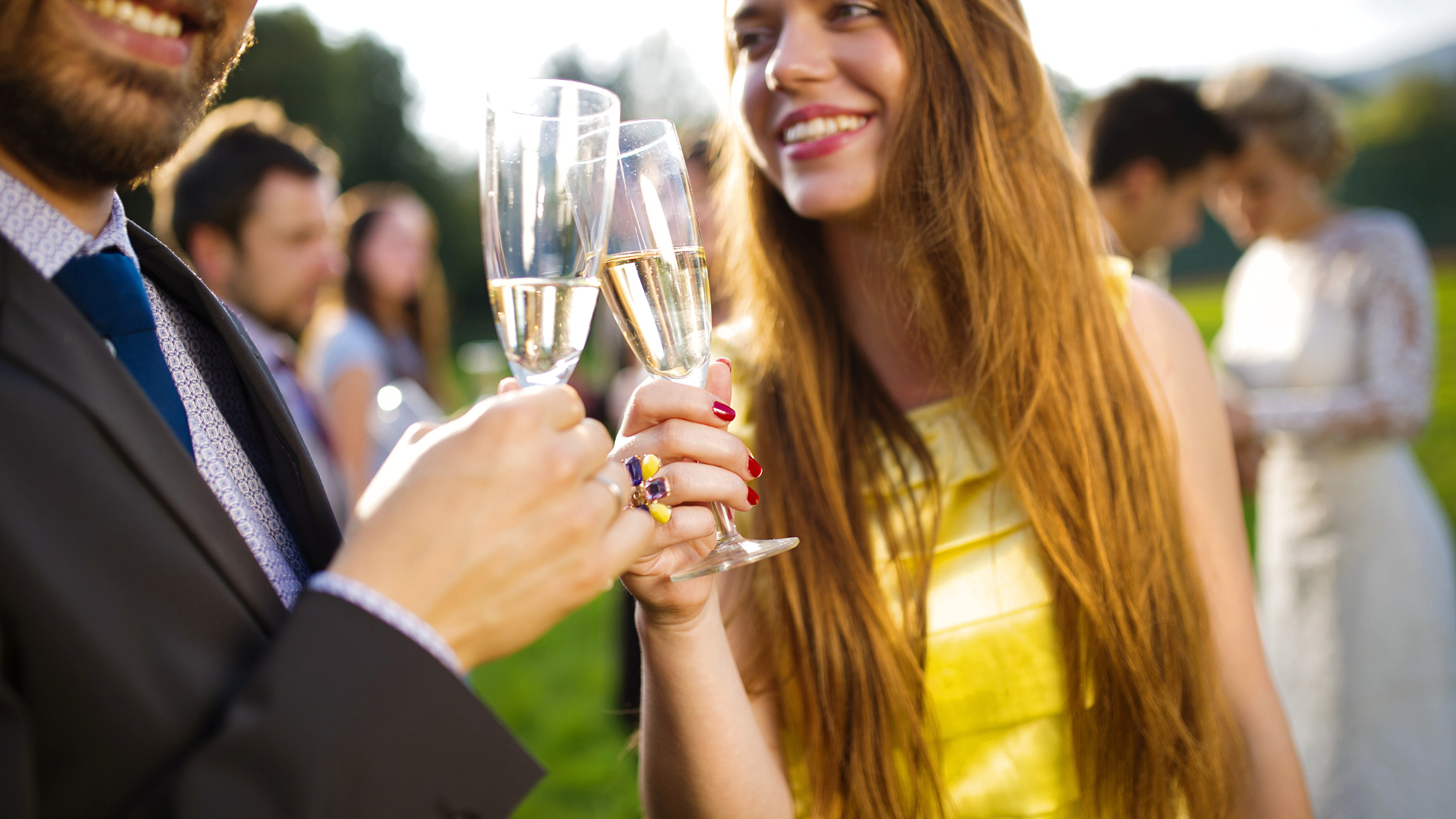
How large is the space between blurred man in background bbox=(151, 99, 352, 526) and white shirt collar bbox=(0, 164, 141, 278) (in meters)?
2.56

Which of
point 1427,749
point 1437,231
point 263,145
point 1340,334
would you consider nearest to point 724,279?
point 263,145

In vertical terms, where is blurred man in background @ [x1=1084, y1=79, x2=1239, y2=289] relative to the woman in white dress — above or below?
above

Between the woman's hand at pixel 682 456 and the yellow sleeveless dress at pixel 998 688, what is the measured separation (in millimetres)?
654

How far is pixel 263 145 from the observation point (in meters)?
3.63

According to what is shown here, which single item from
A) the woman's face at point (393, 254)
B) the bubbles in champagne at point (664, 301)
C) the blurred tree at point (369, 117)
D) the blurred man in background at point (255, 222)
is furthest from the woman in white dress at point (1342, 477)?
the blurred tree at point (369, 117)

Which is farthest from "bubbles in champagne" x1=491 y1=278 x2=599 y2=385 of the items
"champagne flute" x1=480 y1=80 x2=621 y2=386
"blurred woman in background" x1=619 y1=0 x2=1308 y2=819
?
"blurred woman in background" x1=619 y1=0 x2=1308 y2=819

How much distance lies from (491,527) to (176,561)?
0.31 metres

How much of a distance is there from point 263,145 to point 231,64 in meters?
2.81

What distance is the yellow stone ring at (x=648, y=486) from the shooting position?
3.88 feet

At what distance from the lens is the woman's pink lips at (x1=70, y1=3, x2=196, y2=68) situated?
898mm

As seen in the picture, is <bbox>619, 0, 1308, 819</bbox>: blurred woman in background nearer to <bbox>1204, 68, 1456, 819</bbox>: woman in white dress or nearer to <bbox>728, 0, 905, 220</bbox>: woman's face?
<bbox>728, 0, 905, 220</bbox>: woman's face

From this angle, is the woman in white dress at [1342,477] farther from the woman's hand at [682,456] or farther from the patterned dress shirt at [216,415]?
the patterned dress shirt at [216,415]

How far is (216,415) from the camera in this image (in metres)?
1.24

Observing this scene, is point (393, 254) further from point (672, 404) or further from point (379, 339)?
point (672, 404)
